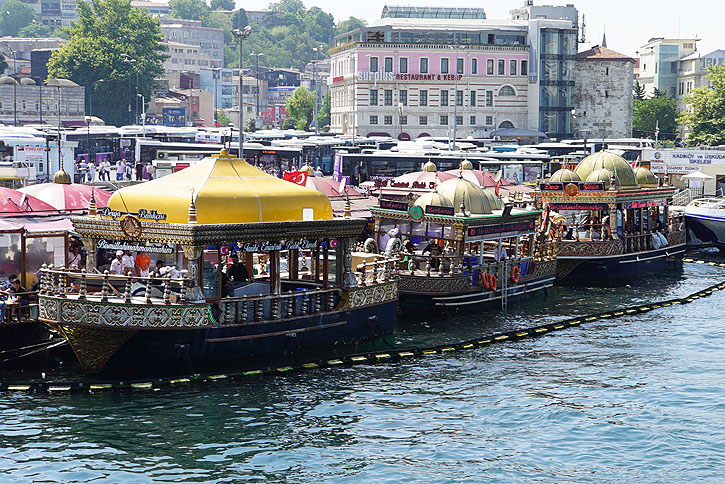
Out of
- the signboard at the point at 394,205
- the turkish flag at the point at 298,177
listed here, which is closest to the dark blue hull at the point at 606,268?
the signboard at the point at 394,205

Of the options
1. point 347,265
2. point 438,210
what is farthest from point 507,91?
point 347,265

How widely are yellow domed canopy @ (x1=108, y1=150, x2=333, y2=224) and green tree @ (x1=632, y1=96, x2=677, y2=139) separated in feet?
299

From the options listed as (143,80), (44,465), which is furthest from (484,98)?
(44,465)

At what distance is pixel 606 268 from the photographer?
36.0 metres

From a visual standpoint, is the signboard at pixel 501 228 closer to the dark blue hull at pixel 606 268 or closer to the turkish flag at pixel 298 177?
the dark blue hull at pixel 606 268

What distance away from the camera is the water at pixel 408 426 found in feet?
54.3

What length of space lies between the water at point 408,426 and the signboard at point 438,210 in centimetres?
507

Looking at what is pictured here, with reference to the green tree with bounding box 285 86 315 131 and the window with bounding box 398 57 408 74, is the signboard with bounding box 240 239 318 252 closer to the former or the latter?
the window with bounding box 398 57 408 74

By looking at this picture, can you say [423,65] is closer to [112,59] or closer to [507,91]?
[507,91]

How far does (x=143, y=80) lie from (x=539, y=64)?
129 feet

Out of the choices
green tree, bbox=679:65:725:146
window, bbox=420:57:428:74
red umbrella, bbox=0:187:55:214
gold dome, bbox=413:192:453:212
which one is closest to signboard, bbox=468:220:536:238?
gold dome, bbox=413:192:453:212

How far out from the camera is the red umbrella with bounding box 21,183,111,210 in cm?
2902

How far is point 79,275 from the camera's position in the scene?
20.0m

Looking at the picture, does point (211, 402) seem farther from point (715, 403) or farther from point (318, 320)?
point (715, 403)
